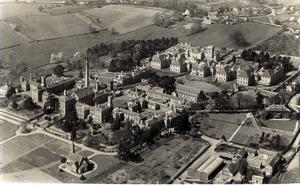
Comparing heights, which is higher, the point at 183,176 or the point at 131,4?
the point at 131,4

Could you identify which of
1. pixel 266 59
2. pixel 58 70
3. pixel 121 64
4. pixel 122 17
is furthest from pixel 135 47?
pixel 266 59

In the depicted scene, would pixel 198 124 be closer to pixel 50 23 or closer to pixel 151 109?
pixel 151 109

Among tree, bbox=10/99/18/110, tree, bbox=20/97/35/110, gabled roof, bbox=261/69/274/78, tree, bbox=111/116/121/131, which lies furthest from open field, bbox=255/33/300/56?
tree, bbox=10/99/18/110

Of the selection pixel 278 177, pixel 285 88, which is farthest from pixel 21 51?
pixel 278 177

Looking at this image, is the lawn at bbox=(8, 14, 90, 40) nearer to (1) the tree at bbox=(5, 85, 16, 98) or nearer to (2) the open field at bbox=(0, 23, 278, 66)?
(2) the open field at bbox=(0, 23, 278, 66)

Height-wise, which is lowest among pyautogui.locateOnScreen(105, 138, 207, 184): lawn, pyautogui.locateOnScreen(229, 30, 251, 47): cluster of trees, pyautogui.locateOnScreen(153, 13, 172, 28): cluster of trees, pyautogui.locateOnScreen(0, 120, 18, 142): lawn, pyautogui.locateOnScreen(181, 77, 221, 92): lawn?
pyautogui.locateOnScreen(0, 120, 18, 142): lawn

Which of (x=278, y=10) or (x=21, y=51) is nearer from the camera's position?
(x=21, y=51)
